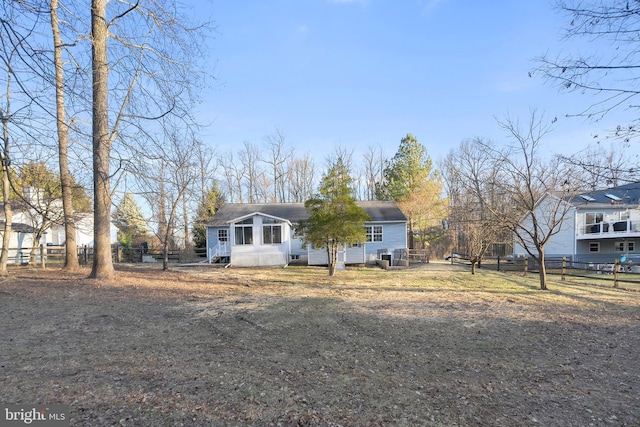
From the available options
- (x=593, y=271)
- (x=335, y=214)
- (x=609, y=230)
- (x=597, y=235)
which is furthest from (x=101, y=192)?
(x=609, y=230)

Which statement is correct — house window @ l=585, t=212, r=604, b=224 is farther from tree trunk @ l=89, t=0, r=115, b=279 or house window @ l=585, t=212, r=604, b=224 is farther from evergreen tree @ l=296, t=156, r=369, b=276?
tree trunk @ l=89, t=0, r=115, b=279

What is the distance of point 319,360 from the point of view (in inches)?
169

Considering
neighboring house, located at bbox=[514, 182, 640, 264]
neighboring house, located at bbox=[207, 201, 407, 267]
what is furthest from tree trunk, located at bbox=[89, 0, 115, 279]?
neighboring house, located at bbox=[514, 182, 640, 264]

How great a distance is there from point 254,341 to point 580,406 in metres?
4.11

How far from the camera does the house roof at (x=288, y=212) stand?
22734mm

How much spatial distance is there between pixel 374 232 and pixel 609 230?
57.7 ft

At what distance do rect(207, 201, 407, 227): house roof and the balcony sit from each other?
14943mm

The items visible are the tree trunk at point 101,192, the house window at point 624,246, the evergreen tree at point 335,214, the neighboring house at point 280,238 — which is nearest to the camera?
the tree trunk at point 101,192

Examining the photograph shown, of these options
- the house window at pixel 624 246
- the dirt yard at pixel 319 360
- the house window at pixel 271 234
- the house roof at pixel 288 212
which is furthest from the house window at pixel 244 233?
the house window at pixel 624 246

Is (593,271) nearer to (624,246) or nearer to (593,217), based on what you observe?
(593,217)

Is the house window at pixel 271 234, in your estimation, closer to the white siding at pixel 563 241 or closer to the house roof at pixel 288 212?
the house roof at pixel 288 212

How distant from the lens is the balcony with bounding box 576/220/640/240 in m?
22.6

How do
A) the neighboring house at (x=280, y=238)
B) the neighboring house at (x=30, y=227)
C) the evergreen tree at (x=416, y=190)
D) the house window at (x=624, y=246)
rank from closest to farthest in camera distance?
the neighboring house at (x=30, y=227)
the neighboring house at (x=280, y=238)
the house window at (x=624, y=246)
the evergreen tree at (x=416, y=190)

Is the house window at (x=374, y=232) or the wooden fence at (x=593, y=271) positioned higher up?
the house window at (x=374, y=232)
